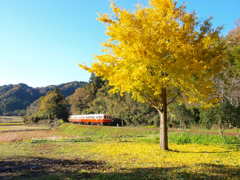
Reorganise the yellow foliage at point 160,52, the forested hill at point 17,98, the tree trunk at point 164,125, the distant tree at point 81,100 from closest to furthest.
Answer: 1. the yellow foliage at point 160,52
2. the tree trunk at point 164,125
3. the distant tree at point 81,100
4. the forested hill at point 17,98

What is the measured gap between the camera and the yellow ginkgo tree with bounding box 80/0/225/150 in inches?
352

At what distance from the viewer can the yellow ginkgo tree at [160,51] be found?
8.95 metres

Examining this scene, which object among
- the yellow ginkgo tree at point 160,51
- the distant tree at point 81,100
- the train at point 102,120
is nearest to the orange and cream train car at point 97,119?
the train at point 102,120

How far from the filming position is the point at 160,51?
8.99 meters

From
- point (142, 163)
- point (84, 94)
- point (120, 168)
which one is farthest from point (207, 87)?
point (84, 94)

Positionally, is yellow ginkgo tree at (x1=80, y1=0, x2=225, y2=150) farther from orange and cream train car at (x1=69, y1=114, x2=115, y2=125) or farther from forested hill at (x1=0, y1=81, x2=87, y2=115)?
forested hill at (x1=0, y1=81, x2=87, y2=115)

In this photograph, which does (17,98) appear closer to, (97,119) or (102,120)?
(97,119)

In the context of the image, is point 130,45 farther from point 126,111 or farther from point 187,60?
point 126,111

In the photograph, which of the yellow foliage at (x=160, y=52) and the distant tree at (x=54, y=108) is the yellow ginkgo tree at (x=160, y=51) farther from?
the distant tree at (x=54, y=108)

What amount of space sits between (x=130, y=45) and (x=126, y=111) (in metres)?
27.7

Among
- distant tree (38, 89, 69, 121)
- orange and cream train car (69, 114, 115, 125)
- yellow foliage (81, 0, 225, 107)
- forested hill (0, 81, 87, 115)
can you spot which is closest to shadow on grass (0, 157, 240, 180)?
yellow foliage (81, 0, 225, 107)

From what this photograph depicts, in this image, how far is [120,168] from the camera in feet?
22.9

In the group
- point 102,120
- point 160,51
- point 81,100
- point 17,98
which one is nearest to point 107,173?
point 160,51

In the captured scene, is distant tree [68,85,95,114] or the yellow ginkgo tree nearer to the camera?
the yellow ginkgo tree
